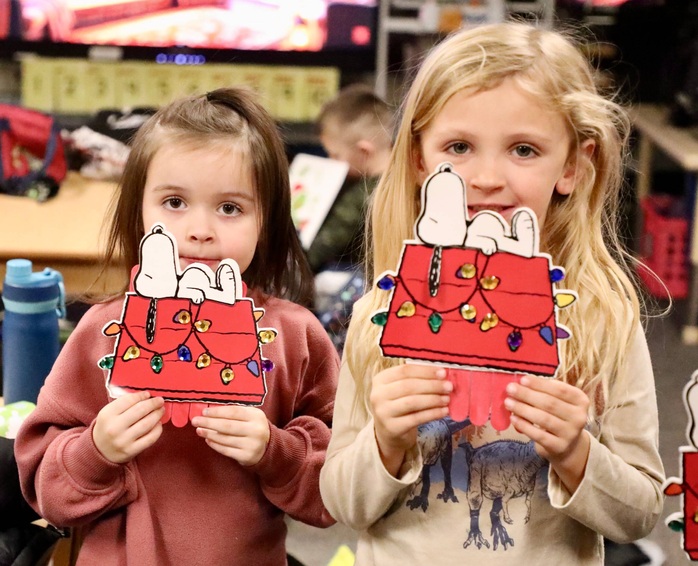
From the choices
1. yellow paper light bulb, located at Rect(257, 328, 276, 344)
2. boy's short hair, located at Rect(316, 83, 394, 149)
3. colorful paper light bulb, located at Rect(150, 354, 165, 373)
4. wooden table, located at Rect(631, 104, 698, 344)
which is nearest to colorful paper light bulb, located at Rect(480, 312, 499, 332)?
yellow paper light bulb, located at Rect(257, 328, 276, 344)

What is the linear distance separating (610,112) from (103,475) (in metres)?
0.69

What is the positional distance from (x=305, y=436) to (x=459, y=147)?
40 cm

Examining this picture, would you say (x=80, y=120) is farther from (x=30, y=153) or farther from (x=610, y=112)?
(x=610, y=112)

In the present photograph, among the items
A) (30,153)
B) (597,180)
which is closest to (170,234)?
(597,180)

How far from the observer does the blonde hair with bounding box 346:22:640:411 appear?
3.47 ft

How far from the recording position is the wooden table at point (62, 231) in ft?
7.47

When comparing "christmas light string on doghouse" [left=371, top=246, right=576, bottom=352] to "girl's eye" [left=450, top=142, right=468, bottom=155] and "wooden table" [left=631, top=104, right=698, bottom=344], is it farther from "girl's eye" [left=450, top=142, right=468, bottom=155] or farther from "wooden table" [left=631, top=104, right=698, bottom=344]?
"wooden table" [left=631, top=104, right=698, bottom=344]

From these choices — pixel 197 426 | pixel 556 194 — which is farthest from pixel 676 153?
pixel 197 426

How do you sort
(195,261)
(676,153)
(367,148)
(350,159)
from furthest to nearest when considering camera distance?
(676,153) < (350,159) < (367,148) < (195,261)

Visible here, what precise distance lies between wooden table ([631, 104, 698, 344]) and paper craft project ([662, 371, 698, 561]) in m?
2.35

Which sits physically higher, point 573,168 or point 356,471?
point 573,168

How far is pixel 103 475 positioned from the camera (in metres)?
1.15

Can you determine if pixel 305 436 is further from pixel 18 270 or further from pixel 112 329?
pixel 18 270

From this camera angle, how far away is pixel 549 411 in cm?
98
